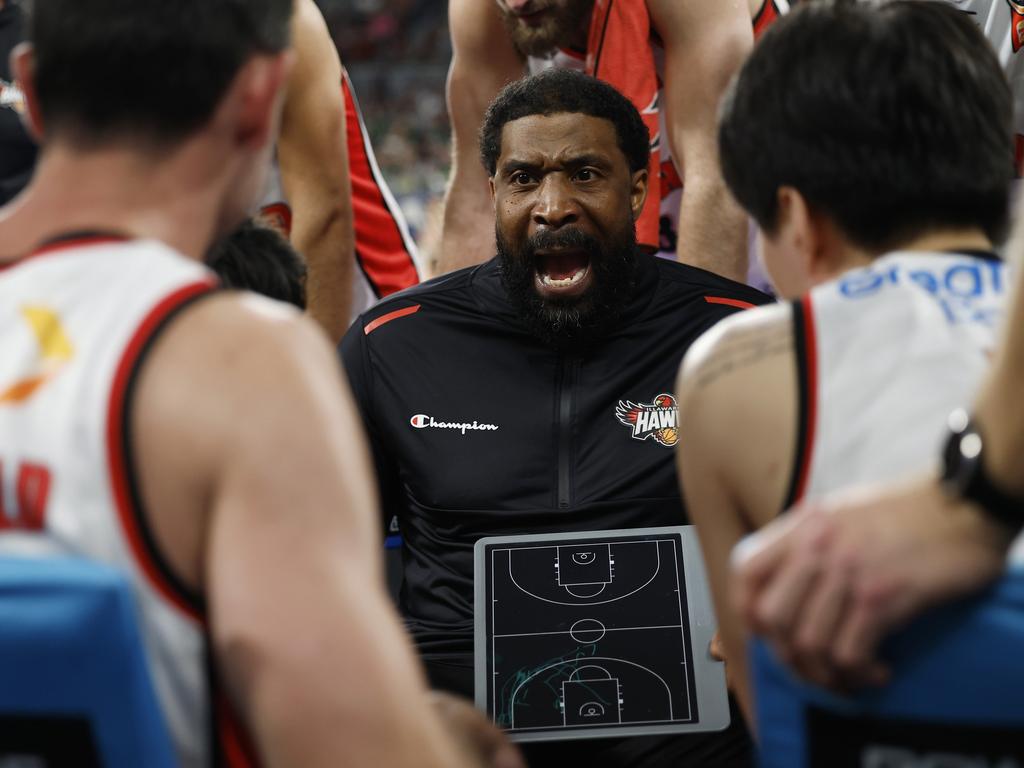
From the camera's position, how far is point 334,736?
3.52 feet

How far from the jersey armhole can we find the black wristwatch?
25 centimetres

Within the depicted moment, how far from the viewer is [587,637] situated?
7.18ft

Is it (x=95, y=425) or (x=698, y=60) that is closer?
(x=95, y=425)

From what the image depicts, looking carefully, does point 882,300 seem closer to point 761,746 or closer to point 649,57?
point 761,746

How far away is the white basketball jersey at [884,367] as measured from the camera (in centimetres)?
134

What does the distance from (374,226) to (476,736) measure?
2.91 meters

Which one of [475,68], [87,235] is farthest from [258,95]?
[475,68]

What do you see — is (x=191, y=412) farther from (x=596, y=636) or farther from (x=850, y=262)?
(x=596, y=636)

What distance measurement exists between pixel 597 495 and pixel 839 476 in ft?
4.29

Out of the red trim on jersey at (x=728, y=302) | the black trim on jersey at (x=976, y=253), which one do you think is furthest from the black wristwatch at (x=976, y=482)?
the red trim on jersey at (x=728, y=302)

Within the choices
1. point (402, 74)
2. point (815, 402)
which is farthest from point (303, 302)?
point (402, 74)

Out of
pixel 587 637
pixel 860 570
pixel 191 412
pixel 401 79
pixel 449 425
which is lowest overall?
pixel 401 79

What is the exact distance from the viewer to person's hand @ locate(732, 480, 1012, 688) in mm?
1078

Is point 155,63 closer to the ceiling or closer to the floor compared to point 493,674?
closer to the ceiling
